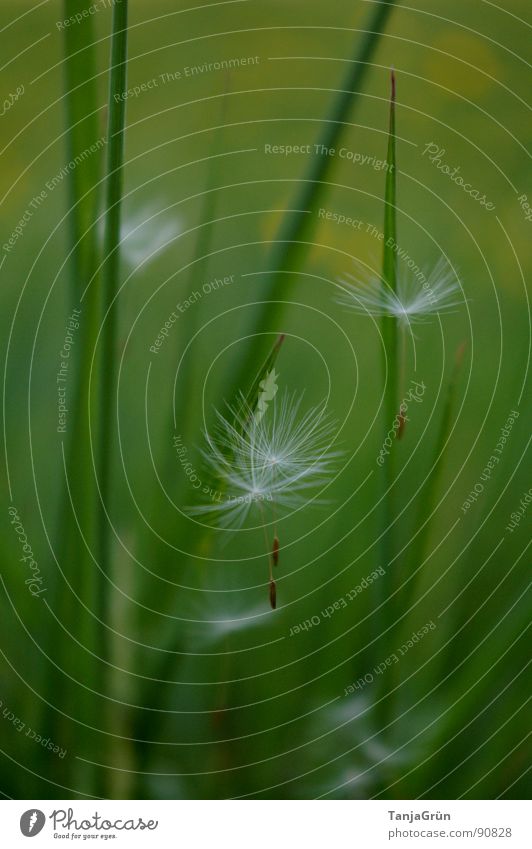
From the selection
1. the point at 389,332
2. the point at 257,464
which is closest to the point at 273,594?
the point at 257,464

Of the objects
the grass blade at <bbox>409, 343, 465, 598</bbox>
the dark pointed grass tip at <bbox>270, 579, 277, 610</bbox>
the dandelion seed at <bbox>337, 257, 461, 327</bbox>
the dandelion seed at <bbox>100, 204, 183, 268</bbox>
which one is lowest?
the dark pointed grass tip at <bbox>270, 579, 277, 610</bbox>

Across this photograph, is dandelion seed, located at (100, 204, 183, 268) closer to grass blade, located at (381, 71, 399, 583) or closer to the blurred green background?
the blurred green background

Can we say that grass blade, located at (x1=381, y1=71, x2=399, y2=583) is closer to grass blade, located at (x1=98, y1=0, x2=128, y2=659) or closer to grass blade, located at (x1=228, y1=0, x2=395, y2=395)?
grass blade, located at (x1=228, y1=0, x2=395, y2=395)

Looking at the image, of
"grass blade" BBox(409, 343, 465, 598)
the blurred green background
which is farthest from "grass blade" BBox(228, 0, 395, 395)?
"grass blade" BBox(409, 343, 465, 598)

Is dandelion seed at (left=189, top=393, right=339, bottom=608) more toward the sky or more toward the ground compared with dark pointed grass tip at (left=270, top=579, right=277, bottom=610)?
Result: more toward the sky
